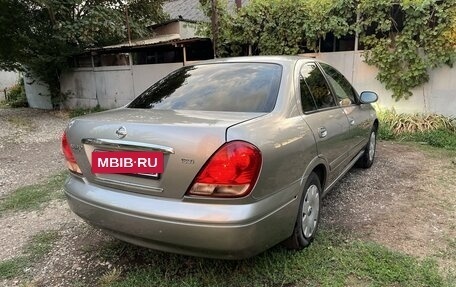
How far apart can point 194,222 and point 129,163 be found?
21.9 inches

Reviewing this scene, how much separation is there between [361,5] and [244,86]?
5.34 meters

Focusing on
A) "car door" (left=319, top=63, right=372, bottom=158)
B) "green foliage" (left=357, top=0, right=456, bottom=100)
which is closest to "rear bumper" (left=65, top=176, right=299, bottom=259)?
"car door" (left=319, top=63, right=372, bottom=158)

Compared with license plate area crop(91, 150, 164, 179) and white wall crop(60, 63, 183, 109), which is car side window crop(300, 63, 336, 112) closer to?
license plate area crop(91, 150, 164, 179)

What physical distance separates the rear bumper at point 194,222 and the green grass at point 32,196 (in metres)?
2.17

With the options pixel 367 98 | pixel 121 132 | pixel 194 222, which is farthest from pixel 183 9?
pixel 194 222

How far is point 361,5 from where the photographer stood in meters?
6.93

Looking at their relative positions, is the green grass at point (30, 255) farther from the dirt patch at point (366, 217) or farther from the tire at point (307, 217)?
the tire at point (307, 217)

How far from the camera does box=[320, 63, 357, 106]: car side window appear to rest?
12.0ft

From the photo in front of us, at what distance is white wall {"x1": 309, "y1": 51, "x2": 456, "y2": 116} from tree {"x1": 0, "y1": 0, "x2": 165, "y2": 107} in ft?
23.9

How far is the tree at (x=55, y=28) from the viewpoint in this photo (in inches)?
439

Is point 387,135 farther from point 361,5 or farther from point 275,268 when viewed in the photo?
point 275,268

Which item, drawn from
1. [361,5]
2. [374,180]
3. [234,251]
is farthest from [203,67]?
[361,5]

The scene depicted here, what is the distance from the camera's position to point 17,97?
18406 mm

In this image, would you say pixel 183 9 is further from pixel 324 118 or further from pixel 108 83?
pixel 324 118
